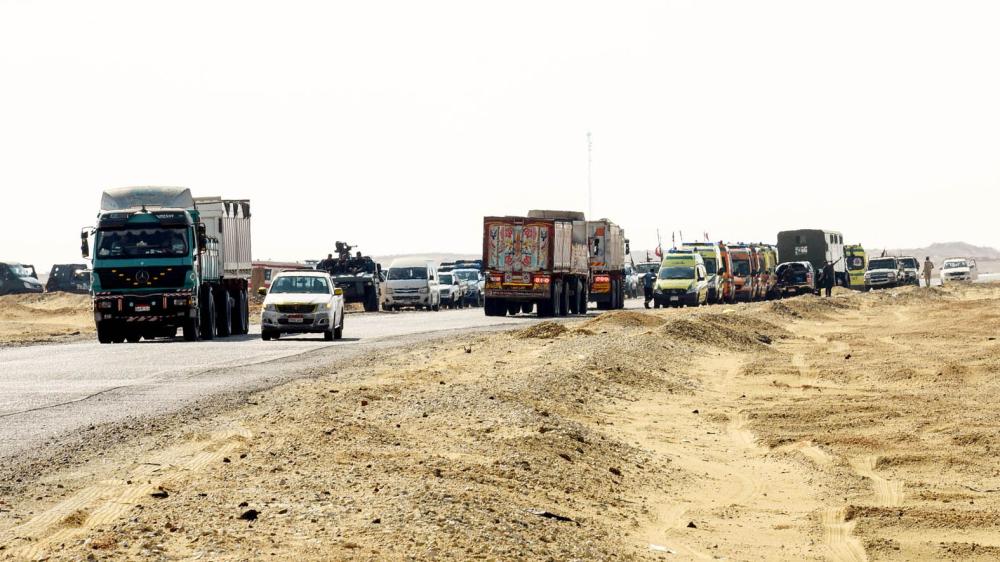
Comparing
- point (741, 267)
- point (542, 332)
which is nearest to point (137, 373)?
point (542, 332)

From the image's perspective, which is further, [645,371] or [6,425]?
[645,371]

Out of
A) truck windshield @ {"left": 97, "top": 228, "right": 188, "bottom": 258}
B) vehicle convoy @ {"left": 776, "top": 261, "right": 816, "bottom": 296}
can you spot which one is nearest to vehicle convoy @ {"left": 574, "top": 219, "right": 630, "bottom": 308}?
vehicle convoy @ {"left": 776, "top": 261, "right": 816, "bottom": 296}

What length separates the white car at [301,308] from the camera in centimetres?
3362

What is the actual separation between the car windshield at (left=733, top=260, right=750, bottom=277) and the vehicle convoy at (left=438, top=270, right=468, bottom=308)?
12474mm

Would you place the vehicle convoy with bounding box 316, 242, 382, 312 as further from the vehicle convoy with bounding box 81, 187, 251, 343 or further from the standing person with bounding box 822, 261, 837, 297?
the standing person with bounding box 822, 261, 837, 297

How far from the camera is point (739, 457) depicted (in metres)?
14.5

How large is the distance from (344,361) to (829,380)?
324 inches

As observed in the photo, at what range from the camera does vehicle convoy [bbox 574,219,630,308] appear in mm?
54594

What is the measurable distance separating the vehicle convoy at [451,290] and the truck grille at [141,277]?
31.0 metres

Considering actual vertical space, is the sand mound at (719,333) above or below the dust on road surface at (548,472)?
below

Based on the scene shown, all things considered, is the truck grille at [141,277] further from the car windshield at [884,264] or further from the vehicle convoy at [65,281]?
the car windshield at [884,264]

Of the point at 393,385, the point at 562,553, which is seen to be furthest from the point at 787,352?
the point at 562,553

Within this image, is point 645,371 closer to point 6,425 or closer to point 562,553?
point 6,425

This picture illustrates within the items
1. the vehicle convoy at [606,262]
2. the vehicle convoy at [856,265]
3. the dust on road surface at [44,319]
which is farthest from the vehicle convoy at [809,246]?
the dust on road surface at [44,319]
